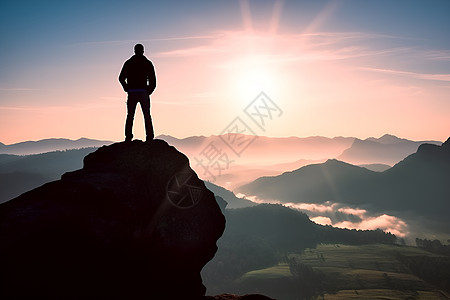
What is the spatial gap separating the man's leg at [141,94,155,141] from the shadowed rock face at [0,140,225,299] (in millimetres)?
1280

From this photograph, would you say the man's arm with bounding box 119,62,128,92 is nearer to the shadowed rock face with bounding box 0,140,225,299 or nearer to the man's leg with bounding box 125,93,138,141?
the man's leg with bounding box 125,93,138,141

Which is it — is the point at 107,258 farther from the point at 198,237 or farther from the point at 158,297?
the point at 198,237

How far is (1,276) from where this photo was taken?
12.3m

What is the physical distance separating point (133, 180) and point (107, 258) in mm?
4994

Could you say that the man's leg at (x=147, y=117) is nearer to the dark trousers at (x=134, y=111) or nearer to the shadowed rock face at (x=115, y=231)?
the dark trousers at (x=134, y=111)

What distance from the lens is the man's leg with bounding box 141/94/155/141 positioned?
23.8 metres

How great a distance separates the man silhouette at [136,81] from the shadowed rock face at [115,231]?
225cm

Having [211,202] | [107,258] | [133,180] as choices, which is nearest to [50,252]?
[107,258]

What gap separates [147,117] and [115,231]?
9682mm

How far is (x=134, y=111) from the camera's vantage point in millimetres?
23797

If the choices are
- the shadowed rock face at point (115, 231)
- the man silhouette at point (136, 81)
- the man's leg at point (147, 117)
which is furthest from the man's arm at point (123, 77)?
the shadowed rock face at point (115, 231)

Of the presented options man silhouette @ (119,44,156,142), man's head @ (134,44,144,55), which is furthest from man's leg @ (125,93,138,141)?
man's head @ (134,44,144,55)

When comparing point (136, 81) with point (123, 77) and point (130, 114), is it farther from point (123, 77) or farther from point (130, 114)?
point (130, 114)

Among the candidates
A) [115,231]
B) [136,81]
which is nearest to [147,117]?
[136,81]
